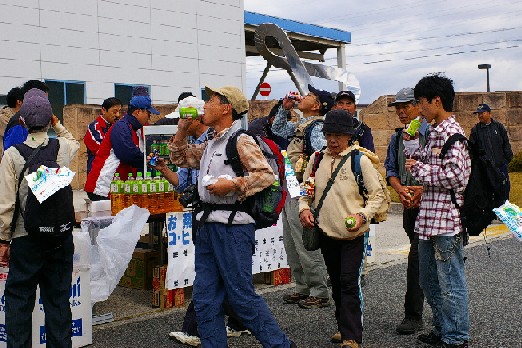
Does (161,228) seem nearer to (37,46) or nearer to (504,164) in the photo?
(504,164)

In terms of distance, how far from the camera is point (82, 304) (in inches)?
223

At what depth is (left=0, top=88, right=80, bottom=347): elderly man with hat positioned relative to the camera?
4.55 metres

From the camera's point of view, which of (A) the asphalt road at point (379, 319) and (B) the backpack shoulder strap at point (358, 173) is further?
(A) the asphalt road at point (379, 319)

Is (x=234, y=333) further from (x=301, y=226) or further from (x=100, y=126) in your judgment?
(x=100, y=126)

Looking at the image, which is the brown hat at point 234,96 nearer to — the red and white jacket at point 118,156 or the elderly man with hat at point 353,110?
the elderly man with hat at point 353,110

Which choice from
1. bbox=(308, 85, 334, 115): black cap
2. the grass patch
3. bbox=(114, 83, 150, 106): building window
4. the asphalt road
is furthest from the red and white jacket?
bbox=(114, 83, 150, 106): building window

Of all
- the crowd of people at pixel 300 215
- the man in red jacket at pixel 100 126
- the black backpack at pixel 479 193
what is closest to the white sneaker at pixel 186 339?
the crowd of people at pixel 300 215

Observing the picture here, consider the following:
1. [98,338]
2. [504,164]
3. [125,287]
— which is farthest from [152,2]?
[98,338]

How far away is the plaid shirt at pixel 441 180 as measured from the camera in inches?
195

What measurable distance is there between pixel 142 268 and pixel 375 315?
2521 mm

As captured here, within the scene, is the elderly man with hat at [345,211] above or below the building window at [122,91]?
below

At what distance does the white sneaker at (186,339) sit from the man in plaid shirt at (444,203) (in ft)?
6.27

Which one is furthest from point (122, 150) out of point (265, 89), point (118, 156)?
point (265, 89)

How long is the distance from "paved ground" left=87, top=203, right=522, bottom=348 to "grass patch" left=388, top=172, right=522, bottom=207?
625 centimetres
